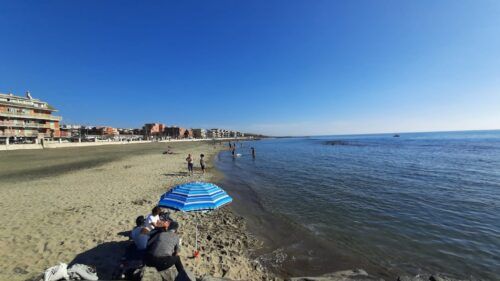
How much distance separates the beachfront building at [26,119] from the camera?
5378 centimetres

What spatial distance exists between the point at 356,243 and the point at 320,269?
2.72 m

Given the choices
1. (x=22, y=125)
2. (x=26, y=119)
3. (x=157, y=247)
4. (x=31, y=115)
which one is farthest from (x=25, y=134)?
(x=157, y=247)

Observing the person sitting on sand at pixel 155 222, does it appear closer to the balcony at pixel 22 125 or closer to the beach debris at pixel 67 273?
the beach debris at pixel 67 273

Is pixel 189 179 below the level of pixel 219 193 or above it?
below

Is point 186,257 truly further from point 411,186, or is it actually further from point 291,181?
point 411,186

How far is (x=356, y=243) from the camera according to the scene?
9414mm

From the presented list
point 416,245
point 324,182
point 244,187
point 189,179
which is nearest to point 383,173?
point 324,182

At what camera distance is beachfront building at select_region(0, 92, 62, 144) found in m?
53.8

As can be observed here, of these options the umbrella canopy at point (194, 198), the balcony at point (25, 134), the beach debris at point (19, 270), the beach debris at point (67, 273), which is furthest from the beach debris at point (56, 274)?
the balcony at point (25, 134)

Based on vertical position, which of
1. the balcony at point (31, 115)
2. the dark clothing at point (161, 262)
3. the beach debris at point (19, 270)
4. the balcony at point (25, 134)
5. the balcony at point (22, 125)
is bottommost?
the beach debris at point (19, 270)

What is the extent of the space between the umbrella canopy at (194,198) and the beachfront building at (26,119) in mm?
64103

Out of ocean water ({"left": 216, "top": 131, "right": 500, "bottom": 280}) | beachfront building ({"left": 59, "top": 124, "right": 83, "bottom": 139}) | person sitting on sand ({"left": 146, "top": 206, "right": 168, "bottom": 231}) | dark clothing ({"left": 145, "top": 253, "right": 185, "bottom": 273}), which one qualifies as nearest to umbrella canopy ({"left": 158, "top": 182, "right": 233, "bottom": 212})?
person sitting on sand ({"left": 146, "top": 206, "right": 168, "bottom": 231})

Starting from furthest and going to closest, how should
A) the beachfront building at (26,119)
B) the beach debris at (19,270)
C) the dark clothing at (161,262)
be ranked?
the beachfront building at (26,119) < the beach debris at (19,270) < the dark clothing at (161,262)

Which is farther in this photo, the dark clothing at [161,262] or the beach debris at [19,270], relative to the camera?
the beach debris at [19,270]
